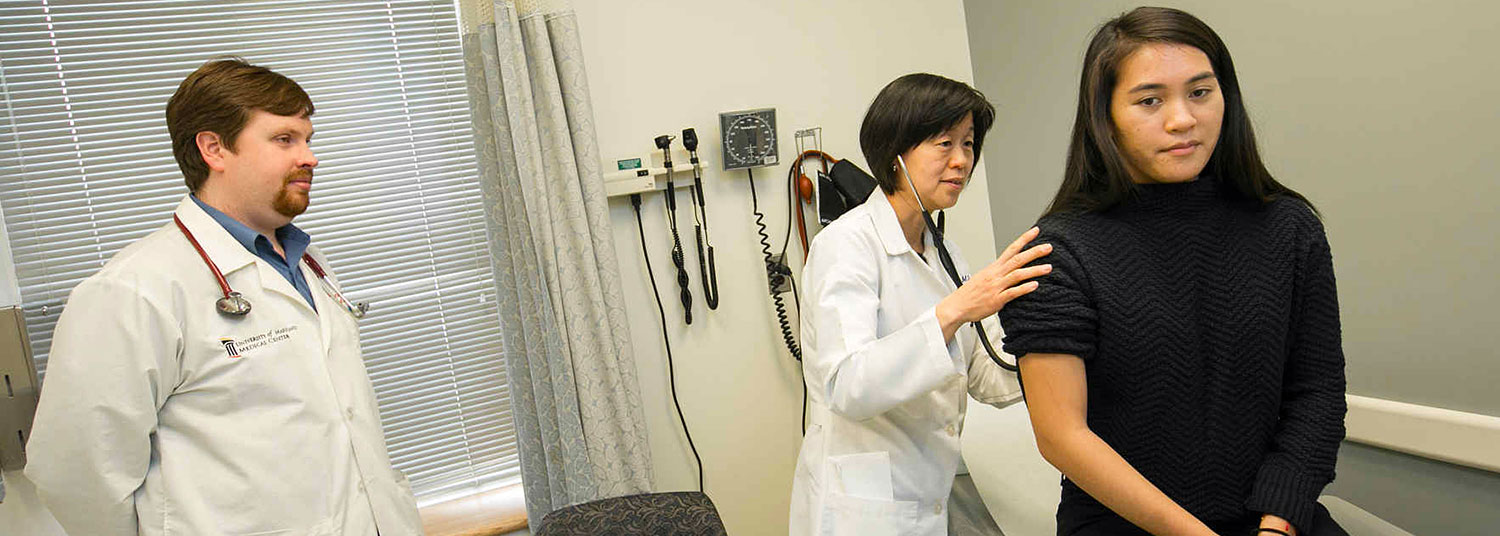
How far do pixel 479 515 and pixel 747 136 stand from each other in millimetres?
1321

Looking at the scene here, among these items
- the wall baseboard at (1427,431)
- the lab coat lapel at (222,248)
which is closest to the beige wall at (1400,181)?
the wall baseboard at (1427,431)

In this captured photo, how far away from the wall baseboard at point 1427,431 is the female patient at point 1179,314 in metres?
0.60

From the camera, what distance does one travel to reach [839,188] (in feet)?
8.63

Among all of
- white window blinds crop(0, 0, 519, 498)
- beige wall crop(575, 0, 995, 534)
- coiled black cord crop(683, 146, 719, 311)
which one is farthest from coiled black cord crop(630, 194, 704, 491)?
white window blinds crop(0, 0, 519, 498)

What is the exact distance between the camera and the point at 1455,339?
159 centimetres

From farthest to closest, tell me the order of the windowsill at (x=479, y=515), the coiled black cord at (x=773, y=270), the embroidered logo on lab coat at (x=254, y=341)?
the coiled black cord at (x=773, y=270) → the windowsill at (x=479, y=515) → the embroidered logo on lab coat at (x=254, y=341)

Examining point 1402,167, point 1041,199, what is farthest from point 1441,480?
point 1041,199

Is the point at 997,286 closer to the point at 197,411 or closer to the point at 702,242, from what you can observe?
the point at 197,411

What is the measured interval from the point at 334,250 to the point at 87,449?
43.1 inches

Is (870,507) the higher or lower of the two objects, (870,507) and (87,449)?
the lower

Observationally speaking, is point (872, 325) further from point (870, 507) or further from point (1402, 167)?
point (1402, 167)

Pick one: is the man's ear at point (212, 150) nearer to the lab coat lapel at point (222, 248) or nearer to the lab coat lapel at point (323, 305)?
the lab coat lapel at point (222, 248)

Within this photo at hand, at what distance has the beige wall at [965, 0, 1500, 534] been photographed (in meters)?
1.53

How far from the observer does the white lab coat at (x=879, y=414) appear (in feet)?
4.94
